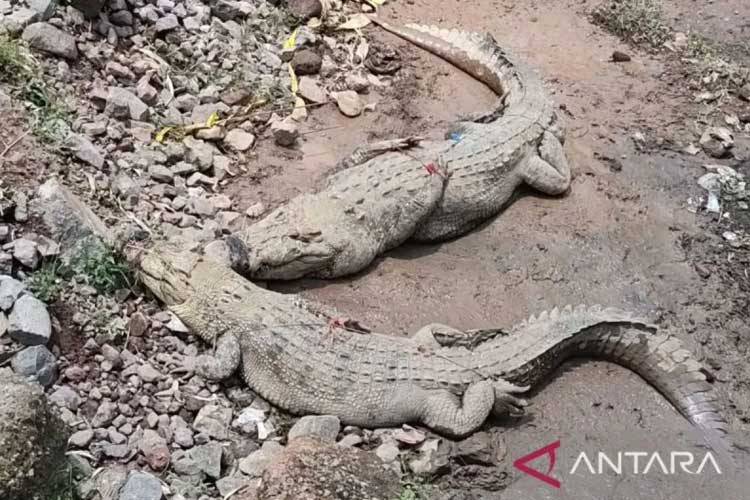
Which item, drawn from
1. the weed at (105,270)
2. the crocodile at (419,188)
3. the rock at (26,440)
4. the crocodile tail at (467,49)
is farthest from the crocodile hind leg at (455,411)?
the crocodile tail at (467,49)

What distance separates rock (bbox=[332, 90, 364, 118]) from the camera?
7.22 meters

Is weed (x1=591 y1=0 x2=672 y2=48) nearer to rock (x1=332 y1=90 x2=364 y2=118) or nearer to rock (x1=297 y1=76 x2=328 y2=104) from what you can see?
rock (x1=332 y1=90 x2=364 y2=118)

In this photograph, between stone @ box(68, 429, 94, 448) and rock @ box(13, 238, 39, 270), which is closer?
stone @ box(68, 429, 94, 448)

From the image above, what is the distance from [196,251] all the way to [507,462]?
7.21ft

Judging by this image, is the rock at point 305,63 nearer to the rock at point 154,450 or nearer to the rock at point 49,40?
the rock at point 49,40

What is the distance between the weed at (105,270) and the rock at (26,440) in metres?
1.23

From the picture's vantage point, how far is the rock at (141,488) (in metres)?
4.12

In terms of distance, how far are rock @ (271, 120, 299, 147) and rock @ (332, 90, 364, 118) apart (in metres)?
0.56

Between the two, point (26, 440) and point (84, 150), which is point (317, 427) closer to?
point (26, 440)

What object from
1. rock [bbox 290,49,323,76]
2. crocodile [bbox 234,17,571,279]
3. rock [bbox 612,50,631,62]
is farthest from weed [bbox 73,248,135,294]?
rock [bbox 612,50,631,62]

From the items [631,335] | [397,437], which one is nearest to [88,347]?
[397,437]

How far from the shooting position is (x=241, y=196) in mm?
6266

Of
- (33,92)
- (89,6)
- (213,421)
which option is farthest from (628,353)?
(89,6)

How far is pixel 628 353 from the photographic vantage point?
5555 mm
